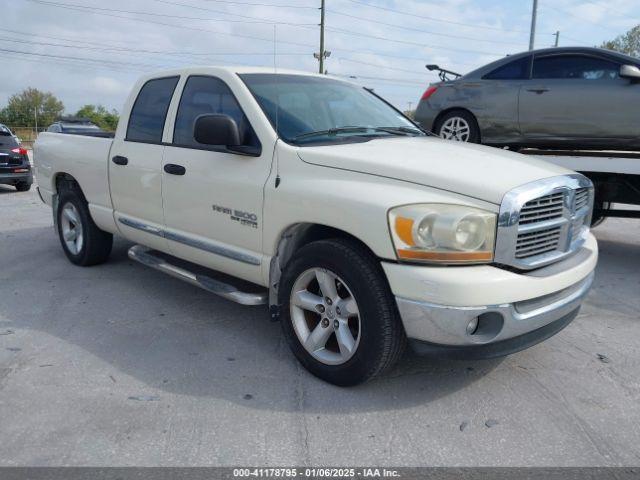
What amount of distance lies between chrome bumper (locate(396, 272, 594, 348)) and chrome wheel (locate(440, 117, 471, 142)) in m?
4.14

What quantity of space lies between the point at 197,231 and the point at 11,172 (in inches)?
396

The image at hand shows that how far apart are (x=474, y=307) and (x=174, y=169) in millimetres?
2476

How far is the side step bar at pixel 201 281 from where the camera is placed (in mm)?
3652

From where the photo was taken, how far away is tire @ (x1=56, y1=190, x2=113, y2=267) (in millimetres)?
5512

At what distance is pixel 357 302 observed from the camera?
2.99 m

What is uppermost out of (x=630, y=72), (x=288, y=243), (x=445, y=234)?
(x=630, y=72)

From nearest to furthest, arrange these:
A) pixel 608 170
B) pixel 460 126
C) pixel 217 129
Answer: pixel 217 129, pixel 608 170, pixel 460 126

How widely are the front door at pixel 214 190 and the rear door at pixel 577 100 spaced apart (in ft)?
12.4

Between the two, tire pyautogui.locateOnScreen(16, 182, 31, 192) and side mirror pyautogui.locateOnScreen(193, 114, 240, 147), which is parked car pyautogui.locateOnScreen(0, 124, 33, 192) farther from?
side mirror pyautogui.locateOnScreen(193, 114, 240, 147)

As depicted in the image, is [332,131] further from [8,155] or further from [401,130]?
[8,155]

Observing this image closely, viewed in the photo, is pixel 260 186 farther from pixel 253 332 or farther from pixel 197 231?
pixel 253 332

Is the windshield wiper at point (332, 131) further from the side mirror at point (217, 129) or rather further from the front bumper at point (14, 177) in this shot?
the front bumper at point (14, 177)

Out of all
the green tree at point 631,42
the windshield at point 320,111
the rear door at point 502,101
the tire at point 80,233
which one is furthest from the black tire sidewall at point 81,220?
the green tree at point 631,42

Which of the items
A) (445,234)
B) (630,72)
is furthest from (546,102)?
(445,234)
